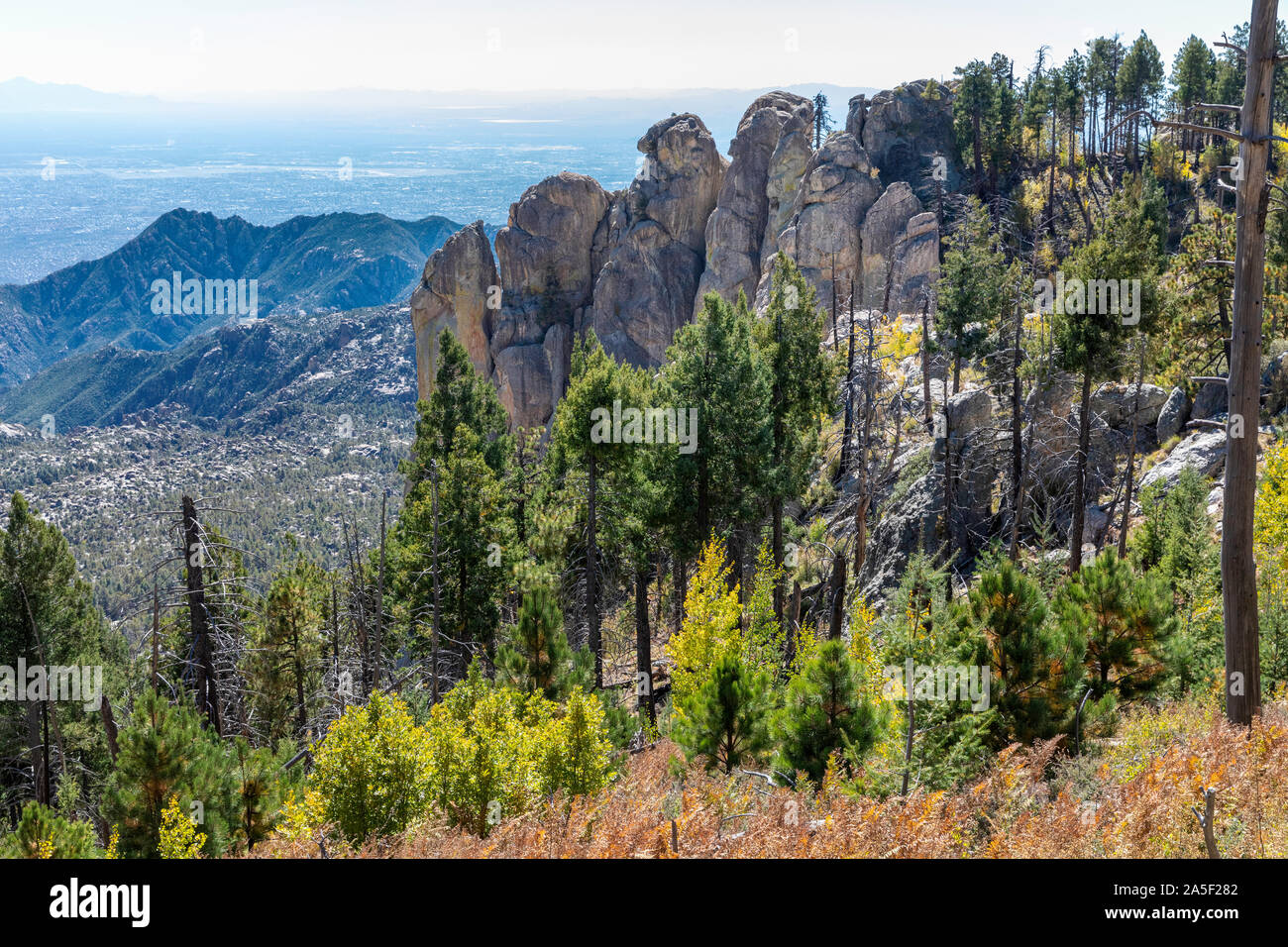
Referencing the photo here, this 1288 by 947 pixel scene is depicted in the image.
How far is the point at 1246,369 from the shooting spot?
33.9 feet

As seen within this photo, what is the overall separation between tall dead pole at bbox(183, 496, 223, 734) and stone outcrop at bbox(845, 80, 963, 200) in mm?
52410

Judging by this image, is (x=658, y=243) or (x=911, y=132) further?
(x=658, y=243)

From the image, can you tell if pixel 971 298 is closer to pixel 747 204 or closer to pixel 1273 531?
pixel 1273 531

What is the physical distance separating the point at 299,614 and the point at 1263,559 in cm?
2783

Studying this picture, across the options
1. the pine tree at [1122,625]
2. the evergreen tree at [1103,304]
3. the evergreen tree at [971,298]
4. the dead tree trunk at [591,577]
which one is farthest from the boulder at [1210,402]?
the dead tree trunk at [591,577]

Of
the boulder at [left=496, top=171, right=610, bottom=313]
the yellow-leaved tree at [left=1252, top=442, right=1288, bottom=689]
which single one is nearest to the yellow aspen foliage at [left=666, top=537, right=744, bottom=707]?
the yellow-leaved tree at [left=1252, top=442, right=1288, bottom=689]

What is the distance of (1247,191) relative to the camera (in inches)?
393

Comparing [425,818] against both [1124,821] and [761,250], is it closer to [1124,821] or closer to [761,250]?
[1124,821]

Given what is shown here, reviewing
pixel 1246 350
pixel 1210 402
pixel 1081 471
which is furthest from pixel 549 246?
pixel 1246 350

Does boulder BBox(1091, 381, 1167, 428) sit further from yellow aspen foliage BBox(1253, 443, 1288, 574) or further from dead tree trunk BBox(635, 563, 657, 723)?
dead tree trunk BBox(635, 563, 657, 723)

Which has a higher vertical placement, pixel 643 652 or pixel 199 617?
pixel 199 617

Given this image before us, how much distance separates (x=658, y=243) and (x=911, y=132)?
65.1 feet

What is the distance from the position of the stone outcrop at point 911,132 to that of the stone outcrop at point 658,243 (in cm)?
1190
